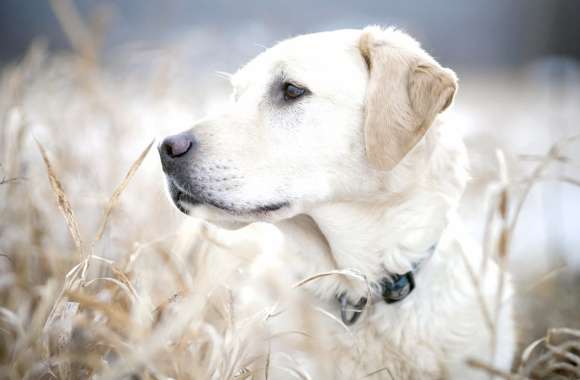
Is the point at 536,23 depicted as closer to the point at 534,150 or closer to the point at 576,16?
the point at 576,16

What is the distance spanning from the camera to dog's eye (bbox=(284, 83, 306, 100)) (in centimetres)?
230

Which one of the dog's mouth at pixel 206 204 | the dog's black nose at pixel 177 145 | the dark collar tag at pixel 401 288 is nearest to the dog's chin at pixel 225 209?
the dog's mouth at pixel 206 204

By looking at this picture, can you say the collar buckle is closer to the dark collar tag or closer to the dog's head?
the dark collar tag

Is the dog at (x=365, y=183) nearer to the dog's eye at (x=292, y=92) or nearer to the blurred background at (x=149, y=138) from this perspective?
the dog's eye at (x=292, y=92)

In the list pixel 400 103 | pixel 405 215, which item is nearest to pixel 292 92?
pixel 400 103

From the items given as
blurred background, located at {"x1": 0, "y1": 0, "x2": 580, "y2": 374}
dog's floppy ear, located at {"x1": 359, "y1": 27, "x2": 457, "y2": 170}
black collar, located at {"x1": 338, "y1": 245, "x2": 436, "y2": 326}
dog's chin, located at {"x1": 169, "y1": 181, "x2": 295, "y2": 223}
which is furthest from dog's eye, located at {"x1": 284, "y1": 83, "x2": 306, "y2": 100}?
black collar, located at {"x1": 338, "y1": 245, "x2": 436, "y2": 326}

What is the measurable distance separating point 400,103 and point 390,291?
0.76 meters

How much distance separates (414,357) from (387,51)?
122 centimetres

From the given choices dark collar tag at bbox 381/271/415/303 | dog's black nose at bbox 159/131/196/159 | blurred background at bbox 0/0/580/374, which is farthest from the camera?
blurred background at bbox 0/0/580/374

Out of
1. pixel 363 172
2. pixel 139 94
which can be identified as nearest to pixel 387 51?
pixel 363 172

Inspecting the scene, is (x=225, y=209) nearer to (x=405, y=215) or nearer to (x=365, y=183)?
(x=365, y=183)

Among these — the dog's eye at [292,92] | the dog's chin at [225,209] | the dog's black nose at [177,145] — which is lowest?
the dog's chin at [225,209]

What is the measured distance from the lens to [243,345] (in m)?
1.80

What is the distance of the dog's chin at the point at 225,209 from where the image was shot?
84.0 inches
